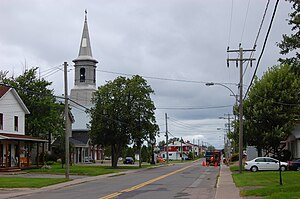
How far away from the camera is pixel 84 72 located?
284 feet

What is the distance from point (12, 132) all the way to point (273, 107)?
1040 inches

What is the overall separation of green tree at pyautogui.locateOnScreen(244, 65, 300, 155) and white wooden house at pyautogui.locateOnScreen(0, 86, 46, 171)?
22018 millimetres

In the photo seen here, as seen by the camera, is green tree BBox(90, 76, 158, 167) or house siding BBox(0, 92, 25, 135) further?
green tree BBox(90, 76, 158, 167)

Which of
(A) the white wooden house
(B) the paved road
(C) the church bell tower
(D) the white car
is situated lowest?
(B) the paved road

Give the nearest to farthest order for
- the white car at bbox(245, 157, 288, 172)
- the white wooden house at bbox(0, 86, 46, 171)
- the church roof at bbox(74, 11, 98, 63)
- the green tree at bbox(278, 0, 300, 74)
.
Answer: the green tree at bbox(278, 0, 300, 74) → the white car at bbox(245, 157, 288, 172) → the white wooden house at bbox(0, 86, 46, 171) → the church roof at bbox(74, 11, 98, 63)

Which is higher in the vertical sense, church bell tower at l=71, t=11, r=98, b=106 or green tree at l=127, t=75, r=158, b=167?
church bell tower at l=71, t=11, r=98, b=106

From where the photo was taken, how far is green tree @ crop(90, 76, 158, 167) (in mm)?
60000

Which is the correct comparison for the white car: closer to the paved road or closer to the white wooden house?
the paved road

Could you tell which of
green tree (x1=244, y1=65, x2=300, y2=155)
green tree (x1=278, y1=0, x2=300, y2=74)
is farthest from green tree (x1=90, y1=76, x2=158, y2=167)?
green tree (x1=278, y1=0, x2=300, y2=74)

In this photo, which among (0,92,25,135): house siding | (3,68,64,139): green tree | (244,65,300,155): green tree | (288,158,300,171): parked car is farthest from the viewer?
(3,68,64,139): green tree

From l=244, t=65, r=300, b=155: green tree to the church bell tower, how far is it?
45.0 m

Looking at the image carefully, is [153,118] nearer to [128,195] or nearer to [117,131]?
[117,131]

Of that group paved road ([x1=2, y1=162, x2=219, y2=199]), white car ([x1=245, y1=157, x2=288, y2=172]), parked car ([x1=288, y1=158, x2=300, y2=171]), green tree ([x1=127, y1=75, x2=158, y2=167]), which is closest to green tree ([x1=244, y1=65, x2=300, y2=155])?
white car ([x1=245, y1=157, x2=288, y2=172])

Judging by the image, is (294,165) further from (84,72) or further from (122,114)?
(84,72)
